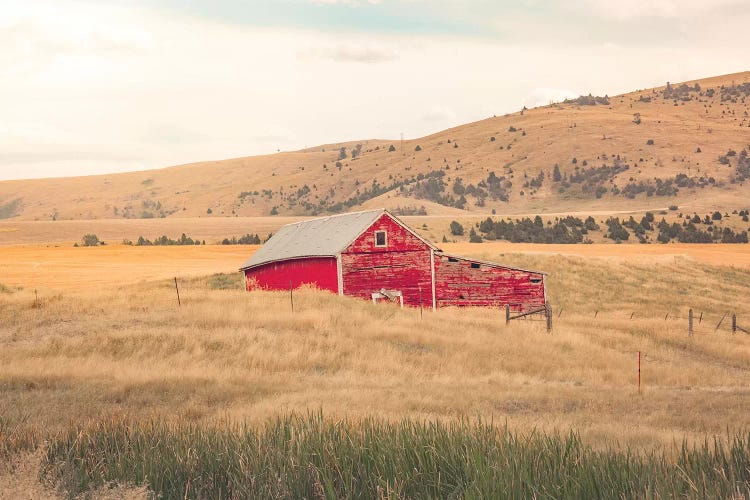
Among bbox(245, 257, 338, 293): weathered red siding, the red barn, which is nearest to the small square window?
the red barn

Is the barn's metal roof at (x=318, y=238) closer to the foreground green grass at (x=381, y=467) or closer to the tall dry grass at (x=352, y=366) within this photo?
the tall dry grass at (x=352, y=366)

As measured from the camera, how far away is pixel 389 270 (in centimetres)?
3825

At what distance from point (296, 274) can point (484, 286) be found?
939cm

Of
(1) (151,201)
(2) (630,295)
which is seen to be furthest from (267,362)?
(1) (151,201)

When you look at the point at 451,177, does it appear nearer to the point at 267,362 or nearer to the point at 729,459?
the point at 267,362

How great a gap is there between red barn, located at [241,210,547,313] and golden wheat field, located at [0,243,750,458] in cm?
370

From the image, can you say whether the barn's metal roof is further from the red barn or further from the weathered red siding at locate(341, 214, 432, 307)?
the weathered red siding at locate(341, 214, 432, 307)

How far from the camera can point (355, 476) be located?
6.43m

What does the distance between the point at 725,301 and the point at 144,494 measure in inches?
1911

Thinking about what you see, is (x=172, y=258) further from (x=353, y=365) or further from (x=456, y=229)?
(x=353, y=365)

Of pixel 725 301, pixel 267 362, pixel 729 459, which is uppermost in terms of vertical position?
pixel 729 459

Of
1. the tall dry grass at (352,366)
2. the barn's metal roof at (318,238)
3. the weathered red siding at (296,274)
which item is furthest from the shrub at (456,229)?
the tall dry grass at (352,366)

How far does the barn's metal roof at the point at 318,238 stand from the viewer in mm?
37781

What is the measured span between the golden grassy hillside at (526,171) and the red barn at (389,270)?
226 feet
